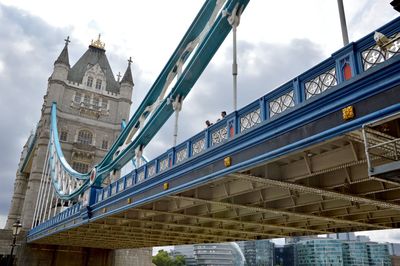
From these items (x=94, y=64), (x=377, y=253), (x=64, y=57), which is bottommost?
(x=377, y=253)

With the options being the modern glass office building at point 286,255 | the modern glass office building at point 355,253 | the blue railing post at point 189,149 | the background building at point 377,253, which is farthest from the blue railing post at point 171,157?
the modern glass office building at point 286,255

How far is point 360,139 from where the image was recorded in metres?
6.37

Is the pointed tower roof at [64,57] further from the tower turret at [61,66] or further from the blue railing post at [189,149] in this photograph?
the blue railing post at [189,149]

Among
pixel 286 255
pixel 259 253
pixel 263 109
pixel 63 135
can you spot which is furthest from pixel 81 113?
pixel 259 253

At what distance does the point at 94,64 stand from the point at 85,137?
39.0 ft

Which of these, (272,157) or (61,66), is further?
(61,66)

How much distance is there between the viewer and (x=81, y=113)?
49938 mm

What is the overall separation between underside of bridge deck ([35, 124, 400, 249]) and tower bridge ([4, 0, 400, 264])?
0.04 meters

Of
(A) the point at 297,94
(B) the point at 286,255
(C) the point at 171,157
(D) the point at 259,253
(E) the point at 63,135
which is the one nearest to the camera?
(A) the point at 297,94

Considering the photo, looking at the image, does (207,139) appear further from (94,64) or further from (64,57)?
(94,64)

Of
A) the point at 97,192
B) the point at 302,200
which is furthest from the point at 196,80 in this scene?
the point at 97,192

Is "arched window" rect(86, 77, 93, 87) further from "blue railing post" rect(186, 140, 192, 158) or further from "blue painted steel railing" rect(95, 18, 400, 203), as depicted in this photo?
"blue railing post" rect(186, 140, 192, 158)

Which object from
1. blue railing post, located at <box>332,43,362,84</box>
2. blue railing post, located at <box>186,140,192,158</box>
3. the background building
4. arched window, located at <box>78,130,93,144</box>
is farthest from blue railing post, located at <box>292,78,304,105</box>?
the background building

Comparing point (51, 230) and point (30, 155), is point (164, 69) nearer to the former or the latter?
point (51, 230)
